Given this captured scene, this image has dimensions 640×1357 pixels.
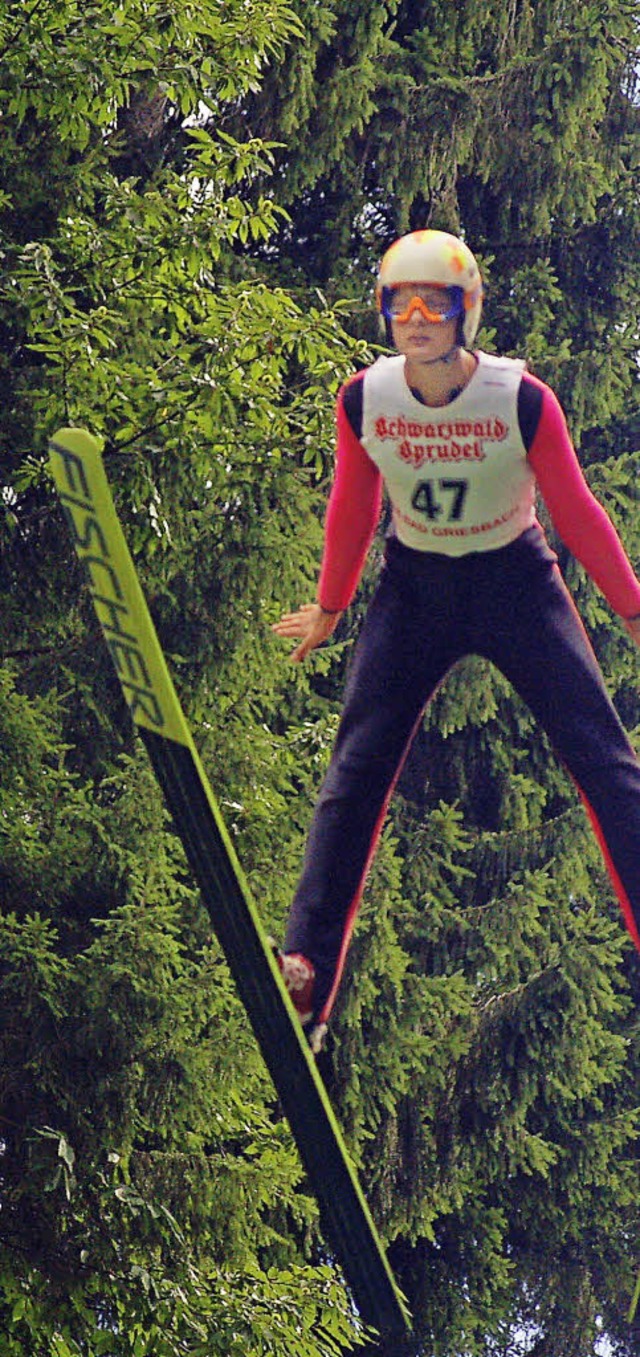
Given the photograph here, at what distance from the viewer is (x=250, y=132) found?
12398mm

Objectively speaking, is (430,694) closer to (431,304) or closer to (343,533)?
→ (343,533)

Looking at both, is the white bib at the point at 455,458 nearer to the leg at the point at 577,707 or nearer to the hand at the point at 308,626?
the leg at the point at 577,707

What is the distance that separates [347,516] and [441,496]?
33cm

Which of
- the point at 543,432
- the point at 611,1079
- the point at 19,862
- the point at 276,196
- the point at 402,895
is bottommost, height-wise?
the point at 611,1079

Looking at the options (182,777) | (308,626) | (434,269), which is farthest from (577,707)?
(434,269)

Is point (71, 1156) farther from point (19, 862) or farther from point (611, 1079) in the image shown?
point (611, 1079)

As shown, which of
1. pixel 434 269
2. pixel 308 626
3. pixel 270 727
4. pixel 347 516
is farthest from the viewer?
pixel 270 727

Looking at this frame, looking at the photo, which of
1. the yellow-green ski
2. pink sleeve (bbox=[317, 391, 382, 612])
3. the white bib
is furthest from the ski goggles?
the yellow-green ski

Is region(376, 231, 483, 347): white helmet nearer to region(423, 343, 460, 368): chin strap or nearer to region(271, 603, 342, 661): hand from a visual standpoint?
region(423, 343, 460, 368): chin strap

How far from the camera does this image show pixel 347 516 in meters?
6.13

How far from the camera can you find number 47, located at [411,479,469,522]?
5871mm

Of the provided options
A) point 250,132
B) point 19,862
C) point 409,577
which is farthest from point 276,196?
point 409,577

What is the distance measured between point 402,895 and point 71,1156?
3395mm

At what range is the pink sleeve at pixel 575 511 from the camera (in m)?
5.82
